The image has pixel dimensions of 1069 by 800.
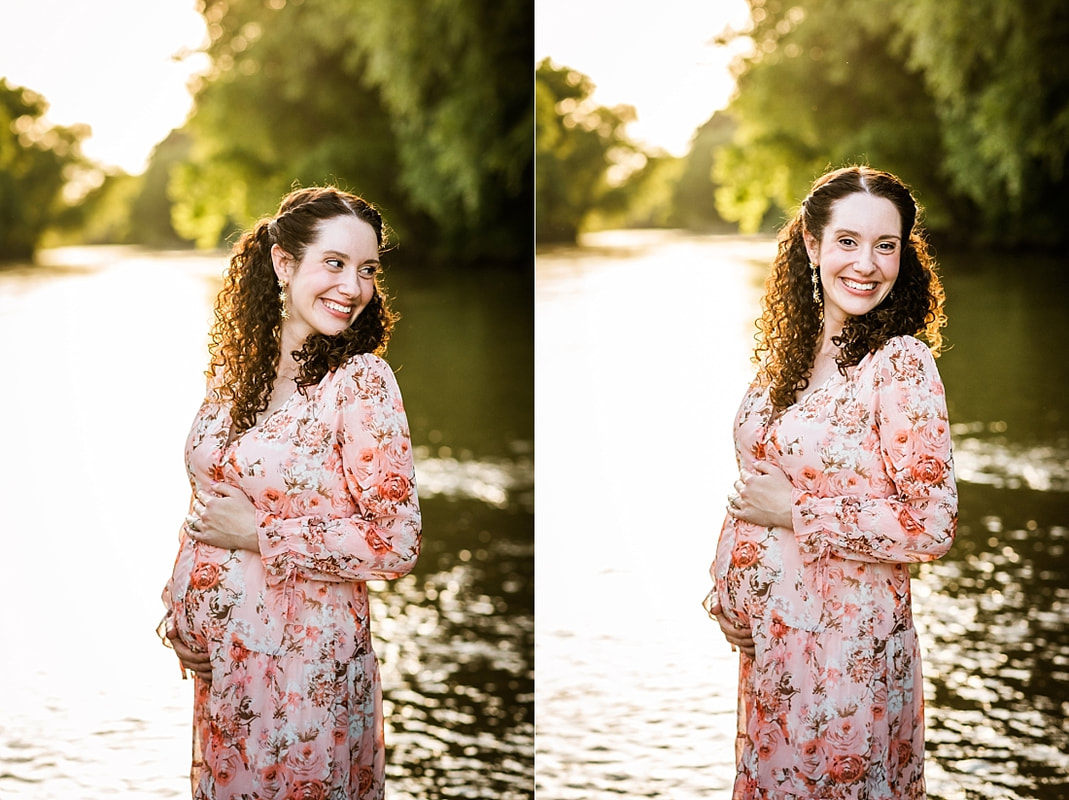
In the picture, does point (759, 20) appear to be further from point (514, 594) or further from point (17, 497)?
point (17, 497)

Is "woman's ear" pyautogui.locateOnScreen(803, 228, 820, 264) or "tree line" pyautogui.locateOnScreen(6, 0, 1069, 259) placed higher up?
"tree line" pyautogui.locateOnScreen(6, 0, 1069, 259)

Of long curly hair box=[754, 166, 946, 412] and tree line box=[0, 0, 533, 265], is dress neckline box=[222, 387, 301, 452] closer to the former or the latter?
long curly hair box=[754, 166, 946, 412]

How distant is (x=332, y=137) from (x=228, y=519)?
2809 mm

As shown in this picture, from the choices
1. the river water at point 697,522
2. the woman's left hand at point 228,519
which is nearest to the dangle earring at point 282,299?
the woman's left hand at point 228,519

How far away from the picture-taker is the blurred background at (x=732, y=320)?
12.9 ft

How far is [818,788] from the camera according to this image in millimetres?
1954

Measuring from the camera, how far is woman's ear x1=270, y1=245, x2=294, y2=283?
1.87m

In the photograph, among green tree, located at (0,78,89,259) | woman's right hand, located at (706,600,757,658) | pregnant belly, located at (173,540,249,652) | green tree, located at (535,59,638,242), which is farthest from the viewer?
green tree, located at (535,59,638,242)

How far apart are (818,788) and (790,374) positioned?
2.12 feet

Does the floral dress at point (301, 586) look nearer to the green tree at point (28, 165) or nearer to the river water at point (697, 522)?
the river water at point (697, 522)

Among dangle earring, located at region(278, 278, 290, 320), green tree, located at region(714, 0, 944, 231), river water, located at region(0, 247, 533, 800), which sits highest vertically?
green tree, located at region(714, 0, 944, 231)

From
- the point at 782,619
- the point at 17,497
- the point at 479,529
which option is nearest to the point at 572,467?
the point at 479,529

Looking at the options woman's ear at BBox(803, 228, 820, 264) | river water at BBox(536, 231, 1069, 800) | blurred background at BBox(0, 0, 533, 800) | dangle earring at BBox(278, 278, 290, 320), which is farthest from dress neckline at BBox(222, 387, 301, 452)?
river water at BBox(536, 231, 1069, 800)

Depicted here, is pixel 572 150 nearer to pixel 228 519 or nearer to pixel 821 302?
pixel 821 302
